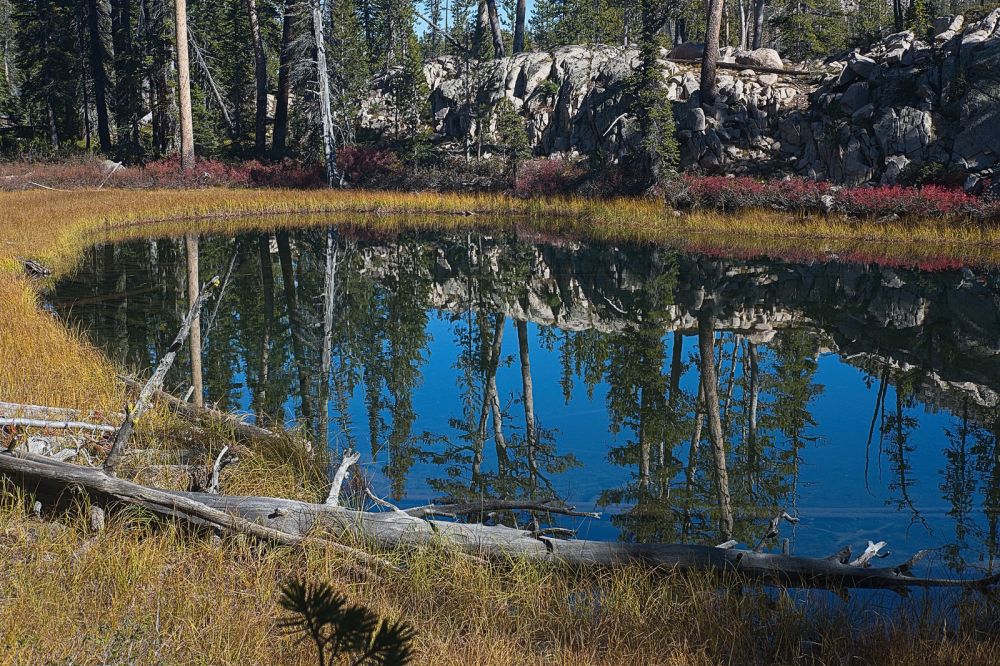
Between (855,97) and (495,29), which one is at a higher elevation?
(495,29)

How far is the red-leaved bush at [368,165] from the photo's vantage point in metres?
34.3

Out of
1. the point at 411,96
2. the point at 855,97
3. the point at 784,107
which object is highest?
the point at 411,96

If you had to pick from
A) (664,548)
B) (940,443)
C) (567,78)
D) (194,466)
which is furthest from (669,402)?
(567,78)

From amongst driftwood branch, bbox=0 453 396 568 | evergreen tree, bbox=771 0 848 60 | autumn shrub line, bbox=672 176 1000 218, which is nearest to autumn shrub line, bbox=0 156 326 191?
autumn shrub line, bbox=672 176 1000 218

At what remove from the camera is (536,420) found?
8.21 meters

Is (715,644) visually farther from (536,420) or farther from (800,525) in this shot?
(536,420)

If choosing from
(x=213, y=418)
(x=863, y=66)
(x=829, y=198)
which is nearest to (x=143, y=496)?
(x=213, y=418)

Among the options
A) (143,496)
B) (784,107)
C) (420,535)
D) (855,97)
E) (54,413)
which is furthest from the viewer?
(784,107)

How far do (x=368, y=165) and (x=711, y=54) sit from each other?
47.0ft

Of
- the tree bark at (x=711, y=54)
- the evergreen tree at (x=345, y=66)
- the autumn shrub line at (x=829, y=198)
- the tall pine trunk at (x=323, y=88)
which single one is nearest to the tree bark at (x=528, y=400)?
the autumn shrub line at (x=829, y=198)

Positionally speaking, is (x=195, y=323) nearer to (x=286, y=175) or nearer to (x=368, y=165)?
(x=286, y=175)

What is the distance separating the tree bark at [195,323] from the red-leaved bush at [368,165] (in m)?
13.5

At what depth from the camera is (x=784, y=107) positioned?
1143 inches

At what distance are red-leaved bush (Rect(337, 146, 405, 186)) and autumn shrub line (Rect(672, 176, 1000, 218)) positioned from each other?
1320 centimetres
